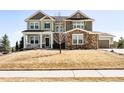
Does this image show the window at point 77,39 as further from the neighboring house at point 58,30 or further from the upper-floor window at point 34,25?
the upper-floor window at point 34,25

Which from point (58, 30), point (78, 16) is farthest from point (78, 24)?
point (58, 30)

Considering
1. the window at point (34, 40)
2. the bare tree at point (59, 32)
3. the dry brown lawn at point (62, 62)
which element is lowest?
the dry brown lawn at point (62, 62)

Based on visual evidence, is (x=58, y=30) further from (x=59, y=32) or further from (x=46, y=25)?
(x=59, y=32)

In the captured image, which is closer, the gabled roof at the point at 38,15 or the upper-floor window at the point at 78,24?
the upper-floor window at the point at 78,24

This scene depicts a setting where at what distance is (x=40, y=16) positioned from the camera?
1708 inches

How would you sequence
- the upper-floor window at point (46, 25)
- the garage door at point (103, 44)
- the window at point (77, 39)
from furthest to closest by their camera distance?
the garage door at point (103, 44) < the upper-floor window at point (46, 25) < the window at point (77, 39)

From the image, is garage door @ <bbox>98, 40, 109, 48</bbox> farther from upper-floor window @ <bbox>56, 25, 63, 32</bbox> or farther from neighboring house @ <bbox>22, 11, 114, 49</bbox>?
upper-floor window @ <bbox>56, 25, 63, 32</bbox>

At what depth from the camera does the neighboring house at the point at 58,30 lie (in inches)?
1590

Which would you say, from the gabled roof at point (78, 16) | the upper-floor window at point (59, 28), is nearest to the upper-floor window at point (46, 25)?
the upper-floor window at point (59, 28)
